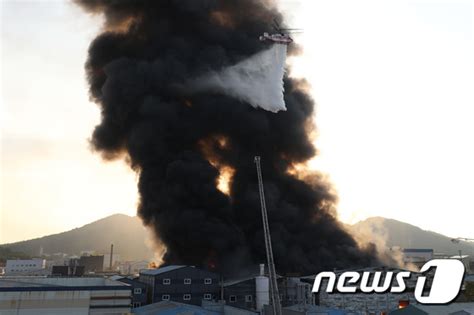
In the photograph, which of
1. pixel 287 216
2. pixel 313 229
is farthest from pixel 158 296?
pixel 313 229

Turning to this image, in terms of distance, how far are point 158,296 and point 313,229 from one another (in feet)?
110

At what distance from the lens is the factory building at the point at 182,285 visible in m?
58.4

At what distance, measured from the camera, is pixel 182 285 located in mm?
58969

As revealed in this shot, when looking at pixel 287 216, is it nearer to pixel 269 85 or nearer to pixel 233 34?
pixel 269 85

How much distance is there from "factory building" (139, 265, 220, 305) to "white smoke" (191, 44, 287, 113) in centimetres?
3722

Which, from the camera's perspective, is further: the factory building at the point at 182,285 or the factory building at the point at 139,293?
the factory building at the point at 182,285

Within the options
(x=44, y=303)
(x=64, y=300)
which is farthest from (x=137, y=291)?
(x=44, y=303)

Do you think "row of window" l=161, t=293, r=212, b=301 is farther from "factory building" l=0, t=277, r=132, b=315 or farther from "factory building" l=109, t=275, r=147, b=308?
"factory building" l=0, t=277, r=132, b=315

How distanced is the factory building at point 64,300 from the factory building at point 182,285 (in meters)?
22.7

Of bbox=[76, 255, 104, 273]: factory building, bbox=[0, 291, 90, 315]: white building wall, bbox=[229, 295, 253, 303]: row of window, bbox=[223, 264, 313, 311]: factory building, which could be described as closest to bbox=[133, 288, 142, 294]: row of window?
bbox=[223, 264, 313, 311]: factory building

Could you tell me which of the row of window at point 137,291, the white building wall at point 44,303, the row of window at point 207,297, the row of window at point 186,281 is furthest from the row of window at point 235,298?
the white building wall at point 44,303

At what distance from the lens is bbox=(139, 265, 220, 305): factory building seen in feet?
192

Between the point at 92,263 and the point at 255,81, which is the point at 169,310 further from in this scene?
the point at 92,263

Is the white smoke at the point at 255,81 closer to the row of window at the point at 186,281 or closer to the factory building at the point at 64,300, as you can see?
the row of window at the point at 186,281
